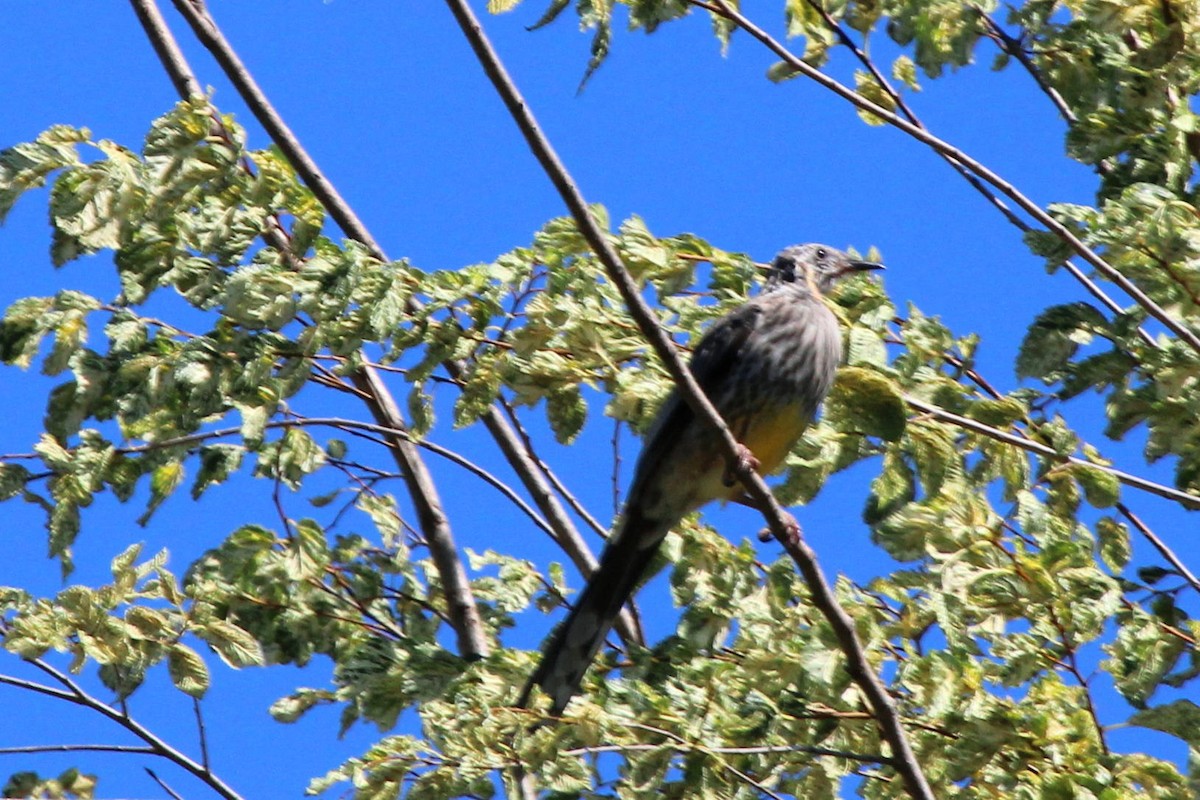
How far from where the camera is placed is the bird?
6.21 meters

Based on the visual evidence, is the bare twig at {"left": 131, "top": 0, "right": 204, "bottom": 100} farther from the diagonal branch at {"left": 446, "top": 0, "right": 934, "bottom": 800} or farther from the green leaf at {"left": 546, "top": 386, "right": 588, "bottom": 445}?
the diagonal branch at {"left": 446, "top": 0, "right": 934, "bottom": 800}

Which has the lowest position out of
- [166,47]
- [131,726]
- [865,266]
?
[131,726]

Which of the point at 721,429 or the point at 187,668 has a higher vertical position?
the point at 721,429

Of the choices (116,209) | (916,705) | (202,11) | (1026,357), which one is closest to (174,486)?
(116,209)

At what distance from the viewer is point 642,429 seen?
589 centimetres

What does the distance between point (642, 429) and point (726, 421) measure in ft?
2.67

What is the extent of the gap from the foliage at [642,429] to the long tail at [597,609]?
0.14 m

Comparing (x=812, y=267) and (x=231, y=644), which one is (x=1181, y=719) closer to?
(x=231, y=644)

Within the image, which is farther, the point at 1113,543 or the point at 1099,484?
the point at 1113,543

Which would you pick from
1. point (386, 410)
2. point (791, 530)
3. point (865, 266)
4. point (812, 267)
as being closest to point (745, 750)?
point (791, 530)

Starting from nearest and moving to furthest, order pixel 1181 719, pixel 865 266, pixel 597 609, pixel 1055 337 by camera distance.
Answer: pixel 1181 719
pixel 1055 337
pixel 597 609
pixel 865 266

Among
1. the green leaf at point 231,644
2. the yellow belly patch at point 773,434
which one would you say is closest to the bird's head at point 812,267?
the yellow belly patch at point 773,434

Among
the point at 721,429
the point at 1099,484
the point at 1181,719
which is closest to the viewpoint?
the point at 1181,719

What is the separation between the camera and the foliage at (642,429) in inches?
189
